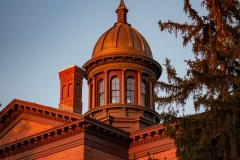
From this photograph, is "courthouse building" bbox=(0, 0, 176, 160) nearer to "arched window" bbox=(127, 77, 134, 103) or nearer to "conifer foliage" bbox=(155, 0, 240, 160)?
"arched window" bbox=(127, 77, 134, 103)

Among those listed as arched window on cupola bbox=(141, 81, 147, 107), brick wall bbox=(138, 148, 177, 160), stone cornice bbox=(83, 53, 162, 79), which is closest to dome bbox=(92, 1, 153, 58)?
stone cornice bbox=(83, 53, 162, 79)

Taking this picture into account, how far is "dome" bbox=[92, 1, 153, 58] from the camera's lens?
125ft

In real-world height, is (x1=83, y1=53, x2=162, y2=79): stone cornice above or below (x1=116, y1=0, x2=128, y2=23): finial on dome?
below

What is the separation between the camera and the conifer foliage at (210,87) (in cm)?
2150

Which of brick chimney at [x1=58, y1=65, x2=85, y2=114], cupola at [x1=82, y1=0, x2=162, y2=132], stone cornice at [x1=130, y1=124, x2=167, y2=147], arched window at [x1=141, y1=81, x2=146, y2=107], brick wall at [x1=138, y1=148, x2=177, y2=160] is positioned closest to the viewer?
brick wall at [x1=138, y1=148, x2=177, y2=160]

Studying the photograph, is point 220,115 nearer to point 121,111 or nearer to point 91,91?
point 121,111

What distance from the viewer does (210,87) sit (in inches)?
876

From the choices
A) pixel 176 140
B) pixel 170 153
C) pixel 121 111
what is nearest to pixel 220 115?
pixel 176 140

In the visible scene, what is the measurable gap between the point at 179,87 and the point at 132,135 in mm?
9497

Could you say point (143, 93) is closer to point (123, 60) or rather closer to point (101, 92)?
point (123, 60)

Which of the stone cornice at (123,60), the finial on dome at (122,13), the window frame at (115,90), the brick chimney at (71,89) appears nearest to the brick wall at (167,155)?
the brick chimney at (71,89)

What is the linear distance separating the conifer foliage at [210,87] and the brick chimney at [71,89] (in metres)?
11.2

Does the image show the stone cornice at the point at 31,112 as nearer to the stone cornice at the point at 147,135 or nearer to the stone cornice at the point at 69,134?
the stone cornice at the point at 69,134

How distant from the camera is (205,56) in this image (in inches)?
906
